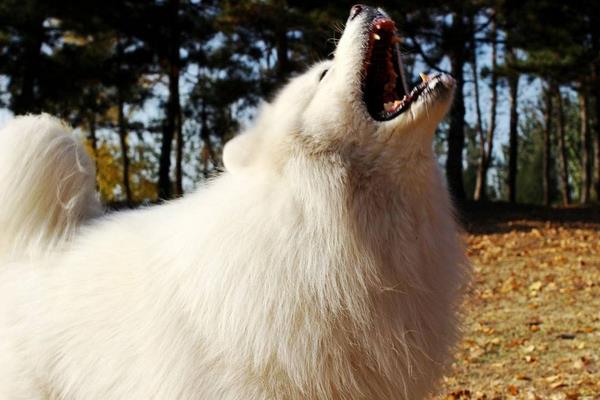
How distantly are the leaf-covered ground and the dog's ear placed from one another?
117 cm

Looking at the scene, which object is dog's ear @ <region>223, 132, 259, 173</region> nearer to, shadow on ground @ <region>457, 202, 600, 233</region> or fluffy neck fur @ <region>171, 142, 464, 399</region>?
fluffy neck fur @ <region>171, 142, 464, 399</region>

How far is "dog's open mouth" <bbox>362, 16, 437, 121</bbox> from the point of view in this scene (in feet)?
8.71

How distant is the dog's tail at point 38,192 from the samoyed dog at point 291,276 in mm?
303

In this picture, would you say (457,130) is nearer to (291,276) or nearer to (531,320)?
(531,320)

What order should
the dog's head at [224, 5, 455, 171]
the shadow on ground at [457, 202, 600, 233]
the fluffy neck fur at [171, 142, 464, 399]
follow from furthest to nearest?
the shadow on ground at [457, 202, 600, 233], the dog's head at [224, 5, 455, 171], the fluffy neck fur at [171, 142, 464, 399]

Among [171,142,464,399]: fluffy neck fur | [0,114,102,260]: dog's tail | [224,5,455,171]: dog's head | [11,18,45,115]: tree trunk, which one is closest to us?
[171,142,464,399]: fluffy neck fur

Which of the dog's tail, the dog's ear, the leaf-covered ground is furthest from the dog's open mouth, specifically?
the dog's tail

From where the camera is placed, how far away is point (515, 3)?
58.1ft

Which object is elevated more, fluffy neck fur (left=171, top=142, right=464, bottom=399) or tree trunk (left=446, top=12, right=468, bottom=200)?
tree trunk (left=446, top=12, right=468, bottom=200)

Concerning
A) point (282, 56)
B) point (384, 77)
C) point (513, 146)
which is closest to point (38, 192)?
point (384, 77)

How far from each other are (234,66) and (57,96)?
419 cm

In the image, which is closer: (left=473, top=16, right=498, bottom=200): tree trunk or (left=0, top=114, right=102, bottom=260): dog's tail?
(left=0, top=114, right=102, bottom=260): dog's tail

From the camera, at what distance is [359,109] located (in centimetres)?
264

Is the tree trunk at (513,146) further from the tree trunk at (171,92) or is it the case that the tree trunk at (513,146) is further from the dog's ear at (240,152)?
the dog's ear at (240,152)
